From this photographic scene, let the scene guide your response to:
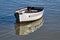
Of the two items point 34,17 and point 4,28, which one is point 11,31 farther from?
point 34,17

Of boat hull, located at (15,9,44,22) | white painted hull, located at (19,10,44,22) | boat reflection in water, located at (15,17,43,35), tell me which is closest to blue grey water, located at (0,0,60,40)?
boat reflection in water, located at (15,17,43,35)

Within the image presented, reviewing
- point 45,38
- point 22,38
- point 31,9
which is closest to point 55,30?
point 45,38

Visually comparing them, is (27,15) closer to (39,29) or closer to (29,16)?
(29,16)

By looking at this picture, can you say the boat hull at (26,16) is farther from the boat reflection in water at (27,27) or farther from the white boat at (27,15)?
the boat reflection in water at (27,27)

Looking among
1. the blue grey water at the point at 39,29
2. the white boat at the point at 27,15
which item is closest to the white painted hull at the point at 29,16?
the white boat at the point at 27,15

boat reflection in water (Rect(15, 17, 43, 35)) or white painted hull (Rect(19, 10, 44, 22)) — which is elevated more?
white painted hull (Rect(19, 10, 44, 22))

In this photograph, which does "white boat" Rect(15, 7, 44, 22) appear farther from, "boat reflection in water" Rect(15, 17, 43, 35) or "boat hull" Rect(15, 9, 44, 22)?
"boat reflection in water" Rect(15, 17, 43, 35)

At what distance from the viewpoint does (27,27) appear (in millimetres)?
25141

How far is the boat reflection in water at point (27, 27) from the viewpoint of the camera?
77.8 ft

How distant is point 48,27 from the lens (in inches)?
990

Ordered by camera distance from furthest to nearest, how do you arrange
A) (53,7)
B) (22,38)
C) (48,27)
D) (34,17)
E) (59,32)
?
(53,7), (34,17), (48,27), (59,32), (22,38)

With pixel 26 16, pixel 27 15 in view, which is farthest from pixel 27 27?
pixel 27 15

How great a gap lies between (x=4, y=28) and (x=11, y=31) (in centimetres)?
115

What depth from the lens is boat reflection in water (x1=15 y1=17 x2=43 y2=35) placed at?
23.7 metres
